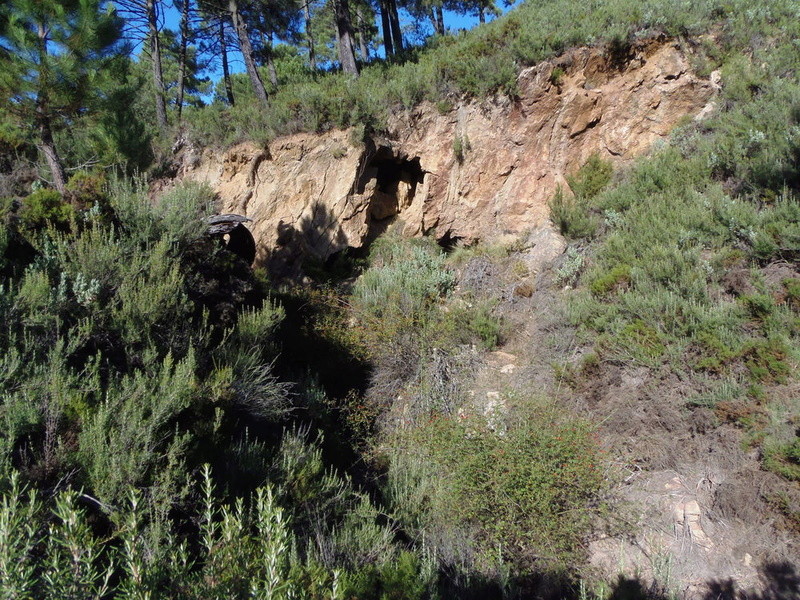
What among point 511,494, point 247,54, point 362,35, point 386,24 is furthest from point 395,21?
point 511,494

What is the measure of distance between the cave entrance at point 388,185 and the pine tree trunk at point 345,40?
11.3ft

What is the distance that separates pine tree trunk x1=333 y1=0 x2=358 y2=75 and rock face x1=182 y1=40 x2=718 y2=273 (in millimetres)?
3363

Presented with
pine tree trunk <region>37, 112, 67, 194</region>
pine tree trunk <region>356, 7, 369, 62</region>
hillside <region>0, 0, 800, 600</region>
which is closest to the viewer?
hillside <region>0, 0, 800, 600</region>

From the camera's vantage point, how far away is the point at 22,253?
208 inches

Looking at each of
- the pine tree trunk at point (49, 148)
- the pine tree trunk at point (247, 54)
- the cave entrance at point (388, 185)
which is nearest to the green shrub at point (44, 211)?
the pine tree trunk at point (49, 148)

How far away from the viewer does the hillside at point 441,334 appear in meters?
3.54

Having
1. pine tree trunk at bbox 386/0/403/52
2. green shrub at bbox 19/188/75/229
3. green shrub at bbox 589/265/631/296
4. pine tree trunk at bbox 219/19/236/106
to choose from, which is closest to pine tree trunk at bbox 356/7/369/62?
pine tree trunk at bbox 386/0/403/52

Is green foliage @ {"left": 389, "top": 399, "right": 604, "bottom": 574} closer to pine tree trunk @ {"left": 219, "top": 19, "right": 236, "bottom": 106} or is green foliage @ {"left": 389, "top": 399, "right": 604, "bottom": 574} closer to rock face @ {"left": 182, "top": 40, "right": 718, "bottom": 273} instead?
rock face @ {"left": 182, "top": 40, "right": 718, "bottom": 273}

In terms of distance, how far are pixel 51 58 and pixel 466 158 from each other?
22.1 ft

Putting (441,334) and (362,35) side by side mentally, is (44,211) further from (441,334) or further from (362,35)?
(362,35)

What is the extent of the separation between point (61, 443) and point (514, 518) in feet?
12.2

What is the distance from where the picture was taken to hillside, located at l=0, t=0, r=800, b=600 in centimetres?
354

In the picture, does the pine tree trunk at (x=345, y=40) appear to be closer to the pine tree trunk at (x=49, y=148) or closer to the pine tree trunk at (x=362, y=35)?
the pine tree trunk at (x=362, y=35)

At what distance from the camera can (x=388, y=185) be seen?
1104cm
